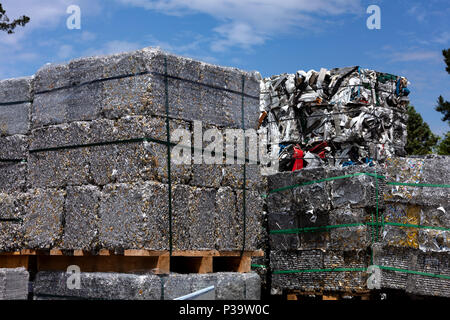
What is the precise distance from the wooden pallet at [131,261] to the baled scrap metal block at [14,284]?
163mm

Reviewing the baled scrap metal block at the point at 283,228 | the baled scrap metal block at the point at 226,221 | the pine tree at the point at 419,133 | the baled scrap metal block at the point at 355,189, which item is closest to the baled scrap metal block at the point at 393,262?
the baled scrap metal block at the point at 355,189

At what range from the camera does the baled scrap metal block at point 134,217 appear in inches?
186

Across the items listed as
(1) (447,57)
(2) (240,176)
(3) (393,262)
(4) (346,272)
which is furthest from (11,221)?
(1) (447,57)

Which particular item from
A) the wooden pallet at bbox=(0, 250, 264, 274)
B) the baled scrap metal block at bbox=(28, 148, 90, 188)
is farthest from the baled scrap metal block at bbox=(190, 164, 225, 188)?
the baled scrap metal block at bbox=(28, 148, 90, 188)

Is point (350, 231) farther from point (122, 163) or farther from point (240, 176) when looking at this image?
point (122, 163)

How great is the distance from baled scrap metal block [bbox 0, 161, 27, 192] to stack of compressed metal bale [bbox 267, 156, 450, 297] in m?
2.93

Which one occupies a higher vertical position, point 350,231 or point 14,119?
point 14,119

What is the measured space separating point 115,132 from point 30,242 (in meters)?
1.30

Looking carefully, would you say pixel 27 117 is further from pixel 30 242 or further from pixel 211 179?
pixel 211 179

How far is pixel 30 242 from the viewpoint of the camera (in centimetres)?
540

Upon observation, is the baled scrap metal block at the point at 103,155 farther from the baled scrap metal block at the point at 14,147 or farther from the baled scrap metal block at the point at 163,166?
the baled scrap metal block at the point at 14,147

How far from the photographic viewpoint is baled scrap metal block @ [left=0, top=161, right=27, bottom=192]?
5664 millimetres

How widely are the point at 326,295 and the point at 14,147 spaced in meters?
3.50

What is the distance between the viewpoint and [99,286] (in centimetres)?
486
